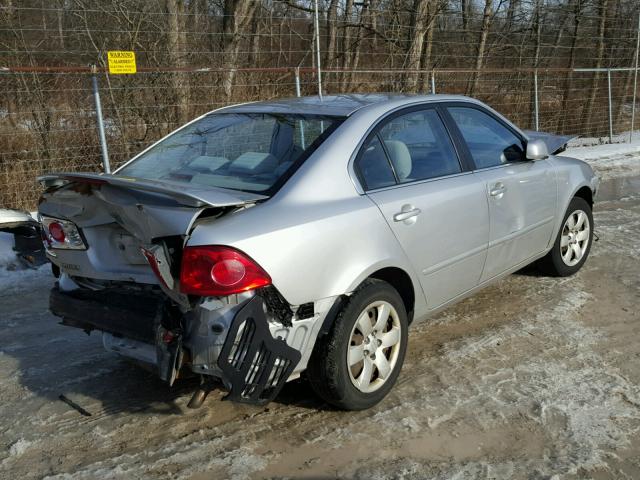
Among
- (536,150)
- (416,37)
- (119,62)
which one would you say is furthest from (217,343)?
(416,37)

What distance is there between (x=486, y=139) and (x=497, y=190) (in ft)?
1.51

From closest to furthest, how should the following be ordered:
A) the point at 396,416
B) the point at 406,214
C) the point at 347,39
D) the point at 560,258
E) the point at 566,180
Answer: the point at 396,416 → the point at 406,214 → the point at 566,180 → the point at 560,258 → the point at 347,39

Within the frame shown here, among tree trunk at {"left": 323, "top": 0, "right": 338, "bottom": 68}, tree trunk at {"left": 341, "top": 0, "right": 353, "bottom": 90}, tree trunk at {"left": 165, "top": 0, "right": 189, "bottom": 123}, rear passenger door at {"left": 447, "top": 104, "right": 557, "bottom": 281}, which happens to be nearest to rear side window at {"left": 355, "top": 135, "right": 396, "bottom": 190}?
rear passenger door at {"left": 447, "top": 104, "right": 557, "bottom": 281}

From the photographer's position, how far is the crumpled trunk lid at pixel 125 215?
2.78m

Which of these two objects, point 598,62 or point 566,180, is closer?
A: point 566,180

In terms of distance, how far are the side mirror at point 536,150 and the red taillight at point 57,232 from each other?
3.14m

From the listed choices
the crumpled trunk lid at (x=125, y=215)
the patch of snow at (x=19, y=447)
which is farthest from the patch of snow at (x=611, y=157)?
the patch of snow at (x=19, y=447)

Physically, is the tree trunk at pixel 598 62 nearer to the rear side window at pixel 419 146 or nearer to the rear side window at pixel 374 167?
the rear side window at pixel 419 146

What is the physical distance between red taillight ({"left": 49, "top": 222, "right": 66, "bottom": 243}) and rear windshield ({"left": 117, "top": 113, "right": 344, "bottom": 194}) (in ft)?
1.91

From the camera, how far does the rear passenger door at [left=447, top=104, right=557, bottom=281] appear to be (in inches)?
167

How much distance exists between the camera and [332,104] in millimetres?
3867

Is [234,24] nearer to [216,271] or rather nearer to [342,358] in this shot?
[342,358]

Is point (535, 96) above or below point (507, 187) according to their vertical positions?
above

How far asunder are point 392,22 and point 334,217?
1331 cm
